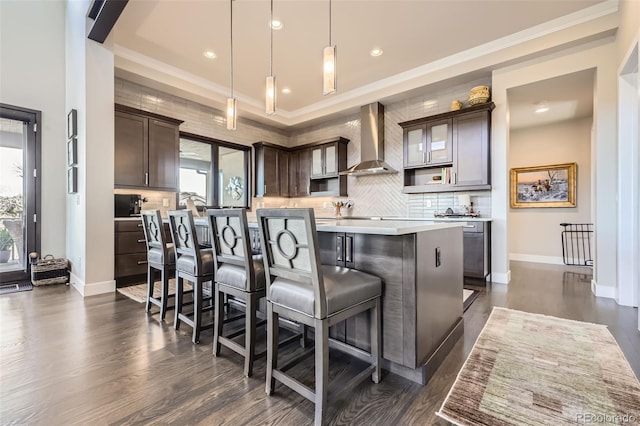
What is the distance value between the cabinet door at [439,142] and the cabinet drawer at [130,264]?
4.36 meters

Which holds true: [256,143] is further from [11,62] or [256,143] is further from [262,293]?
[262,293]

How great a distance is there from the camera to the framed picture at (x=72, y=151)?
3545 millimetres

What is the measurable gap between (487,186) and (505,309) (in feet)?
5.80

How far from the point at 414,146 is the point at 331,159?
66.8 inches

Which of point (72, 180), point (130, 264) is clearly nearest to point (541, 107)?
point (130, 264)

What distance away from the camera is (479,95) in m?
3.94

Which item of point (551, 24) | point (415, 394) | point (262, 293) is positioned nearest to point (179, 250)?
point (262, 293)

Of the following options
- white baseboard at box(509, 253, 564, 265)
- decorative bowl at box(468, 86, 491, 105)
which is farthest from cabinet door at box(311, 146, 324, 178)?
white baseboard at box(509, 253, 564, 265)

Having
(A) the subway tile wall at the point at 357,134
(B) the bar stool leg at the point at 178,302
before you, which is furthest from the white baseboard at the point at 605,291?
(B) the bar stool leg at the point at 178,302

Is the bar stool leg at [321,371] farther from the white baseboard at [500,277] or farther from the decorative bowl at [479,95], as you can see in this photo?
the decorative bowl at [479,95]

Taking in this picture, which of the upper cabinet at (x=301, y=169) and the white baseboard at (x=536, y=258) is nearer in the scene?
the white baseboard at (x=536, y=258)

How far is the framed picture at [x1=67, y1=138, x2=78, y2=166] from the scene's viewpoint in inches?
140

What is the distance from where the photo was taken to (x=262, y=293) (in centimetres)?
177

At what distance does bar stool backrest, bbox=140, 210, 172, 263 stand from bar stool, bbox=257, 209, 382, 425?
1.46 metres
